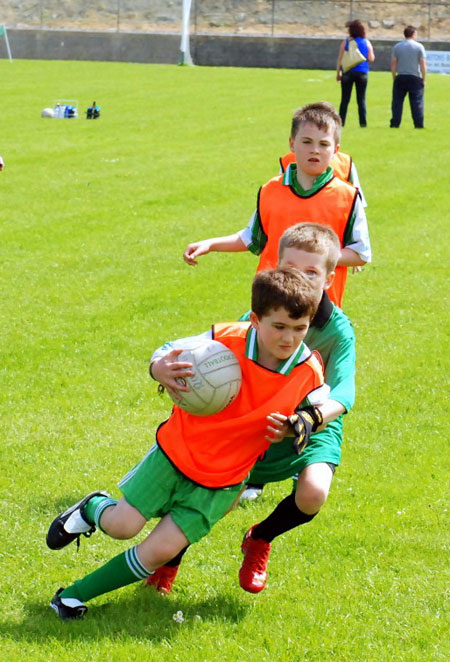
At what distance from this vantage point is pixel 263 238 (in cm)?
596

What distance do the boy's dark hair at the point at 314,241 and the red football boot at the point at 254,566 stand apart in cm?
136

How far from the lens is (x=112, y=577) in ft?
14.9

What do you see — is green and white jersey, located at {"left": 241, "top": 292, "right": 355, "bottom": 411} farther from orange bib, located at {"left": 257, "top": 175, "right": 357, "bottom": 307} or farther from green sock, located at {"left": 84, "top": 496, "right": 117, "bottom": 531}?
green sock, located at {"left": 84, "top": 496, "right": 117, "bottom": 531}

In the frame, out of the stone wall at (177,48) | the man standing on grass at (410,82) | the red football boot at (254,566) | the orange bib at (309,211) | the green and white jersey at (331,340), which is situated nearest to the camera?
the red football boot at (254,566)

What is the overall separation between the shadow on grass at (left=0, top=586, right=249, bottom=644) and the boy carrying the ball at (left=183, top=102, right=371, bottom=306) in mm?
1832

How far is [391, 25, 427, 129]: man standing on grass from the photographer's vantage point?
22.7 meters

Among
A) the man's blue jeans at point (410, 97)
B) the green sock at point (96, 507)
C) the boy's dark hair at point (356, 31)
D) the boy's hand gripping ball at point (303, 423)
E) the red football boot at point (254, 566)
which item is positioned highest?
the boy's hand gripping ball at point (303, 423)

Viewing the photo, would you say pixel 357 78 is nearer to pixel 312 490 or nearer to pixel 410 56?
pixel 410 56

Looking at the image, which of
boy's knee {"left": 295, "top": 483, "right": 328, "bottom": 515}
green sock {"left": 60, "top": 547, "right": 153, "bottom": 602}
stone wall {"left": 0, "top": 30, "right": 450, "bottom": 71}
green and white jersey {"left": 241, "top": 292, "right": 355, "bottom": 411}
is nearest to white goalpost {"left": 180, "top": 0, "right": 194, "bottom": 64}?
stone wall {"left": 0, "top": 30, "right": 450, "bottom": 71}

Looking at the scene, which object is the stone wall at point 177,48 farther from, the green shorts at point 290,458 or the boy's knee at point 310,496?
the boy's knee at point 310,496

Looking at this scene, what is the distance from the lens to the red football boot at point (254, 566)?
4.82 m

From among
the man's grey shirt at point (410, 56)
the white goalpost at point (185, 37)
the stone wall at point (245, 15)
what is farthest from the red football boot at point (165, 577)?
the stone wall at point (245, 15)

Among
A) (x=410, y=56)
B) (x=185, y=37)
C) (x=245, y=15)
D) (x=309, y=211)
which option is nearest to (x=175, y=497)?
(x=309, y=211)

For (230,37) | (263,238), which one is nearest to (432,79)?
(230,37)
